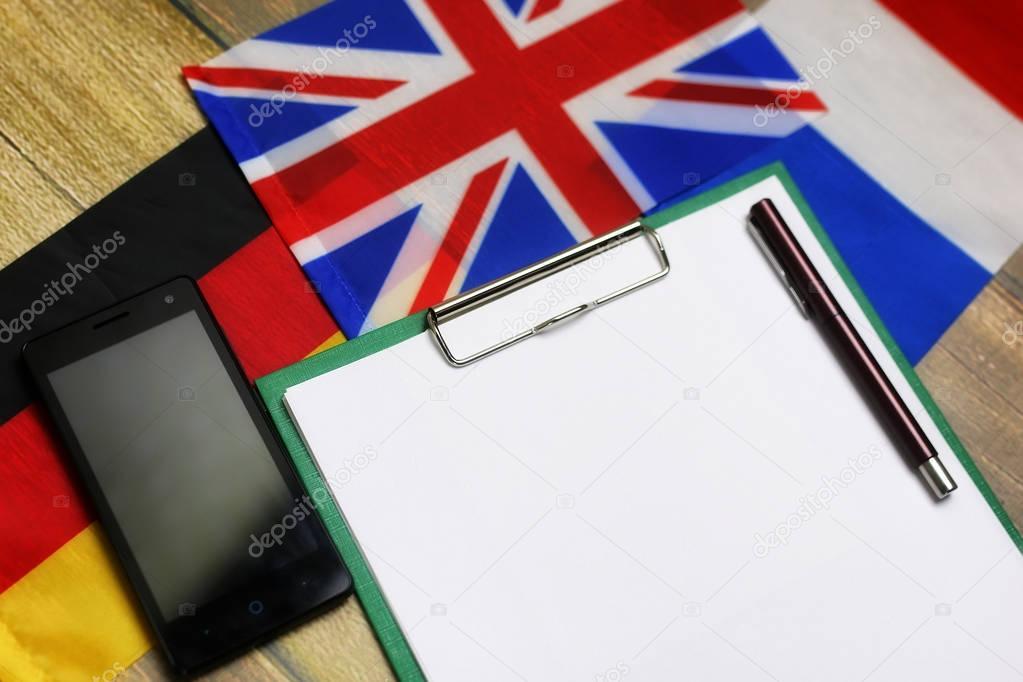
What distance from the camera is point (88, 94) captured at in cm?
69

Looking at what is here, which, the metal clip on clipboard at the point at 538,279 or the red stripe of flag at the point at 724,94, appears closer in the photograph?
the metal clip on clipboard at the point at 538,279

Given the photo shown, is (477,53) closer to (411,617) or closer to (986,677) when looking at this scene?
(411,617)

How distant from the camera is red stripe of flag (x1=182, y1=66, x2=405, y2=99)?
0.71 m

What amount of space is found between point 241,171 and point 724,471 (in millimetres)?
393

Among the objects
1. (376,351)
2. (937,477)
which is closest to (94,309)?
(376,351)

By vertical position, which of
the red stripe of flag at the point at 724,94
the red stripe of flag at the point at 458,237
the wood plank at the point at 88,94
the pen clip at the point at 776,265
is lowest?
the pen clip at the point at 776,265

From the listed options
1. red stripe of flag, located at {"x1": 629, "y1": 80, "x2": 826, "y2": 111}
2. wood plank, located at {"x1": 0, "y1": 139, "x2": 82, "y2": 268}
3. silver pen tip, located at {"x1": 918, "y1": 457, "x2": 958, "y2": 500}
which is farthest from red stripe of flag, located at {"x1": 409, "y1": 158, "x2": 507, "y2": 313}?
silver pen tip, located at {"x1": 918, "y1": 457, "x2": 958, "y2": 500}

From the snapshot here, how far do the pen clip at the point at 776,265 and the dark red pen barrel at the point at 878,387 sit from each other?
2cm

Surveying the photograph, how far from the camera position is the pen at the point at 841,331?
67 centimetres

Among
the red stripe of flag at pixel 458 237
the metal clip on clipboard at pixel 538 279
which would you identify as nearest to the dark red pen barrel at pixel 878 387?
the metal clip on clipboard at pixel 538 279

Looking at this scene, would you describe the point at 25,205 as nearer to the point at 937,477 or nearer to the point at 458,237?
the point at 458,237

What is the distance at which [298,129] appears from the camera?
2.36ft

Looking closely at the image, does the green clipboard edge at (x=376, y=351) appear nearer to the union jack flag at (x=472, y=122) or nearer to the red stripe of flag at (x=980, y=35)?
the union jack flag at (x=472, y=122)

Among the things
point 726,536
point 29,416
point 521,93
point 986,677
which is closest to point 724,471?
point 726,536
